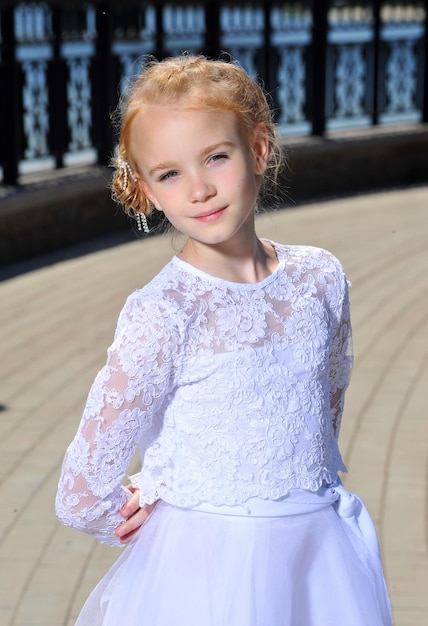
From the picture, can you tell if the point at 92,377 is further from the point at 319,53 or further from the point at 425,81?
the point at 425,81

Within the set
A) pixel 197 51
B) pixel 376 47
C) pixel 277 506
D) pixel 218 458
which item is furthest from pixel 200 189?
pixel 376 47

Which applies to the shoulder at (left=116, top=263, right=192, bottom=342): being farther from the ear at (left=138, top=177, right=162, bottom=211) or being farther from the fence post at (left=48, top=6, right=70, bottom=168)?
the fence post at (left=48, top=6, right=70, bottom=168)

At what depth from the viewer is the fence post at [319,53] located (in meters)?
12.0

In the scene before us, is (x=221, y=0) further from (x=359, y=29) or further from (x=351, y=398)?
(x=351, y=398)

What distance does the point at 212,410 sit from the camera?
2.16 metres

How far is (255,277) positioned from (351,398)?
141 inches

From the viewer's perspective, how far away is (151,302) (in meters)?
2.13

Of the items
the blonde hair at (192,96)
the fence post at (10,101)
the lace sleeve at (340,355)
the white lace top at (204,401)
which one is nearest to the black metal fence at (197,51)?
the fence post at (10,101)

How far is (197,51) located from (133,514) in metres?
9.02

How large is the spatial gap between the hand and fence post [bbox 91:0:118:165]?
775cm

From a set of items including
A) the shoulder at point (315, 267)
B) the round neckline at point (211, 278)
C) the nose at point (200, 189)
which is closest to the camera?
the nose at point (200, 189)

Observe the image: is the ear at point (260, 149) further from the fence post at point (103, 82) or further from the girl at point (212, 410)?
the fence post at point (103, 82)

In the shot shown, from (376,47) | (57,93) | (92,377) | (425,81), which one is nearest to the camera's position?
(92,377)

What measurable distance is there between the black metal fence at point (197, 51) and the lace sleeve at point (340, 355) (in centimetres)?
500
